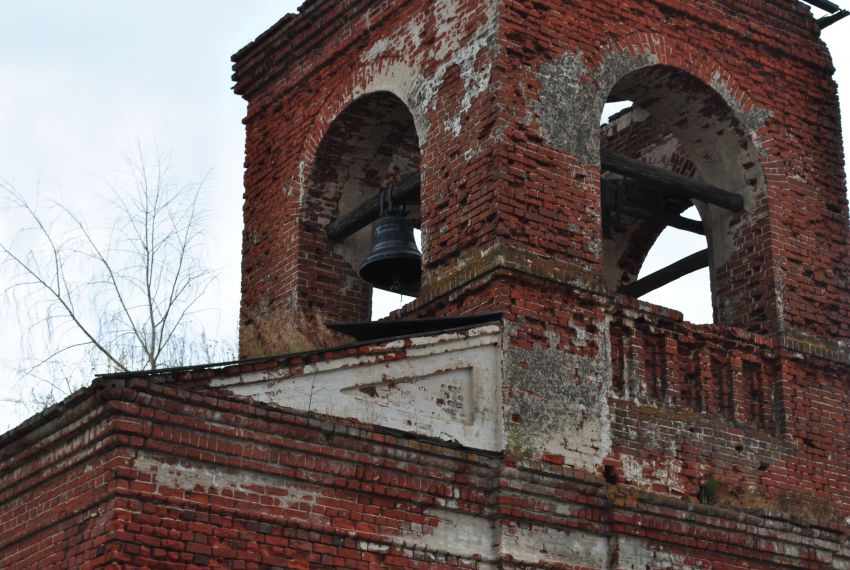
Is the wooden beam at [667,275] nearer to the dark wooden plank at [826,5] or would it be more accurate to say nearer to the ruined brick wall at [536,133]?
the ruined brick wall at [536,133]

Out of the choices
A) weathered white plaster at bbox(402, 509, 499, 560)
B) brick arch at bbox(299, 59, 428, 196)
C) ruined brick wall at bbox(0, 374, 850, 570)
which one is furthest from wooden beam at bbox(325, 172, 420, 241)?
weathered white plaster at bbox(402, 509, 499, 560)

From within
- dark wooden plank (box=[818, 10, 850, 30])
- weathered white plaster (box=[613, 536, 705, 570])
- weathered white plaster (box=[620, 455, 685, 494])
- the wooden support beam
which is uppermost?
dark wooden plank (box=[818, 10, 850, 30])

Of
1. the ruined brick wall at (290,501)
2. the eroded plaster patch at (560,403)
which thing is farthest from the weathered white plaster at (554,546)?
the eroded plaster patch at (560,403)

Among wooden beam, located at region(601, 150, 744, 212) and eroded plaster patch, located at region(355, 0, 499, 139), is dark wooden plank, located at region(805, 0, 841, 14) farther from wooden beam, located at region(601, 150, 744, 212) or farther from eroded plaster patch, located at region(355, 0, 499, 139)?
eroded plaster patch, located at region(355, 0, 499, 139)

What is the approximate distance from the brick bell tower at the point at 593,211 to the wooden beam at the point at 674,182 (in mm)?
23

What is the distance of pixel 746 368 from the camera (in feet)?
37.8

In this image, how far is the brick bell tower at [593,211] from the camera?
35.1 feet

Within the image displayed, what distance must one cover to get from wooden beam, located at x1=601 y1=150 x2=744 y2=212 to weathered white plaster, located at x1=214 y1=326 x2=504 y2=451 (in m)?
2.39

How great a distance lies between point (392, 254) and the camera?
38.8 ft

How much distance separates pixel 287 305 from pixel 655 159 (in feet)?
11.9

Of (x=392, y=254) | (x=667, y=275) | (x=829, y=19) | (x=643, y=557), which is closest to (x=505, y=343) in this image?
(x=643, y=557)

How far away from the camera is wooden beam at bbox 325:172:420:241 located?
12.2 meters

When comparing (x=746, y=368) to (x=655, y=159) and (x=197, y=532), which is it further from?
(x=197, y=532)

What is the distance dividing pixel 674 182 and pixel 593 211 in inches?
51.0
